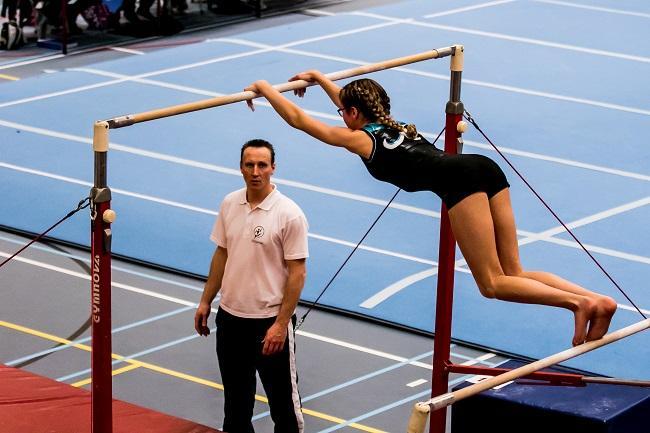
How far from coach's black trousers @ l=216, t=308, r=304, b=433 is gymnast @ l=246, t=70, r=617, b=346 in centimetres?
116

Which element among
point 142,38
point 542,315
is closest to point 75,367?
point 542,315

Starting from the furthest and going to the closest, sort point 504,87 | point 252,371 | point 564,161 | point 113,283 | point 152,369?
point 504,87, point 564,161, point 113,283, point 152,369, point 252,371

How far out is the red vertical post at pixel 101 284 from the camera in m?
6.24

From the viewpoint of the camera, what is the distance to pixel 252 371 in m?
7.59

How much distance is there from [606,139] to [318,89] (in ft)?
12.2

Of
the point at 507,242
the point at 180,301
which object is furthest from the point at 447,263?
the point at 180,301

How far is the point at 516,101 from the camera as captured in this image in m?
16.1

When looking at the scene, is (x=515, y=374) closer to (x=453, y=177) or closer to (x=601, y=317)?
(x=601, y=317)

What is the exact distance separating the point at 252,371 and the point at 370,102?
1676 mm

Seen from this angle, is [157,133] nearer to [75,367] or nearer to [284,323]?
[75,367]

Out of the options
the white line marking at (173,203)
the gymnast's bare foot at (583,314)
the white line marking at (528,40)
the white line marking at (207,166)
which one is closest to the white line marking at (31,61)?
the white line marking at (207,166)

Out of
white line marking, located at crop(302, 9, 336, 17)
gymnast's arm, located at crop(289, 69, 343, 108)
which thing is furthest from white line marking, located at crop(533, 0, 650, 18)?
gymnast's arm, located at crop(289, 69, 343, 108)

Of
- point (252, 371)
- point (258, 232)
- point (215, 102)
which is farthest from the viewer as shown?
point (252, 371)

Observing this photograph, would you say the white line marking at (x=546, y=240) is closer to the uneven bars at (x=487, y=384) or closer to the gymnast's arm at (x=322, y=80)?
the gymnast's arm at (x=322, y=80)
